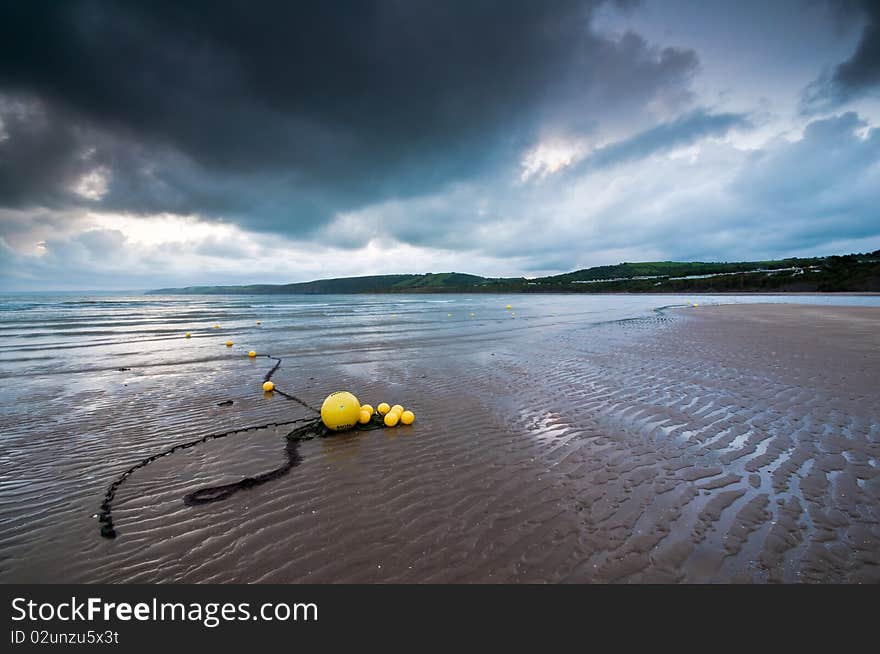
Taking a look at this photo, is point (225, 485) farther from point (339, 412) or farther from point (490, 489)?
point (490, 489)

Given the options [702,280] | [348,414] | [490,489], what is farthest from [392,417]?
[702,280]

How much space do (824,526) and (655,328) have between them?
22.6m

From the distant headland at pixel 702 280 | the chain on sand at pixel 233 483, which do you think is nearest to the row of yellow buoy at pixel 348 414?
the chain on sand at pixel 233 483

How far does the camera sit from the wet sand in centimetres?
373

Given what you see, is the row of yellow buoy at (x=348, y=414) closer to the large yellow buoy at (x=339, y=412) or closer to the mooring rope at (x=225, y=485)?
the large yellow buoy at (x=339, y=412)

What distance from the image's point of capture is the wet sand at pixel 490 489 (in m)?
3.73

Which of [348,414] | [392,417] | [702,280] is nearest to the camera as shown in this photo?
[348,414]

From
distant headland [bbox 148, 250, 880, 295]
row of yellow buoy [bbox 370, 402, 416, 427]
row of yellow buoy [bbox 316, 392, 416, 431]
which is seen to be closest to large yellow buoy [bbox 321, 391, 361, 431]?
row of yellow buoy [bbox 316, 392, 416, 431]

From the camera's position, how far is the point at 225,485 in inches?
213

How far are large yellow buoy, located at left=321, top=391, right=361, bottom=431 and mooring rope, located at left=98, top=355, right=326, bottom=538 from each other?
0.28 metres

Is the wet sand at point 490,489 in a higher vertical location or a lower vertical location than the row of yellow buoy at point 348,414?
lower

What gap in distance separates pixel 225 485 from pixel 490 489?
13.1 ft

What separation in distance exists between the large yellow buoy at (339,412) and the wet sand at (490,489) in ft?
1.02
